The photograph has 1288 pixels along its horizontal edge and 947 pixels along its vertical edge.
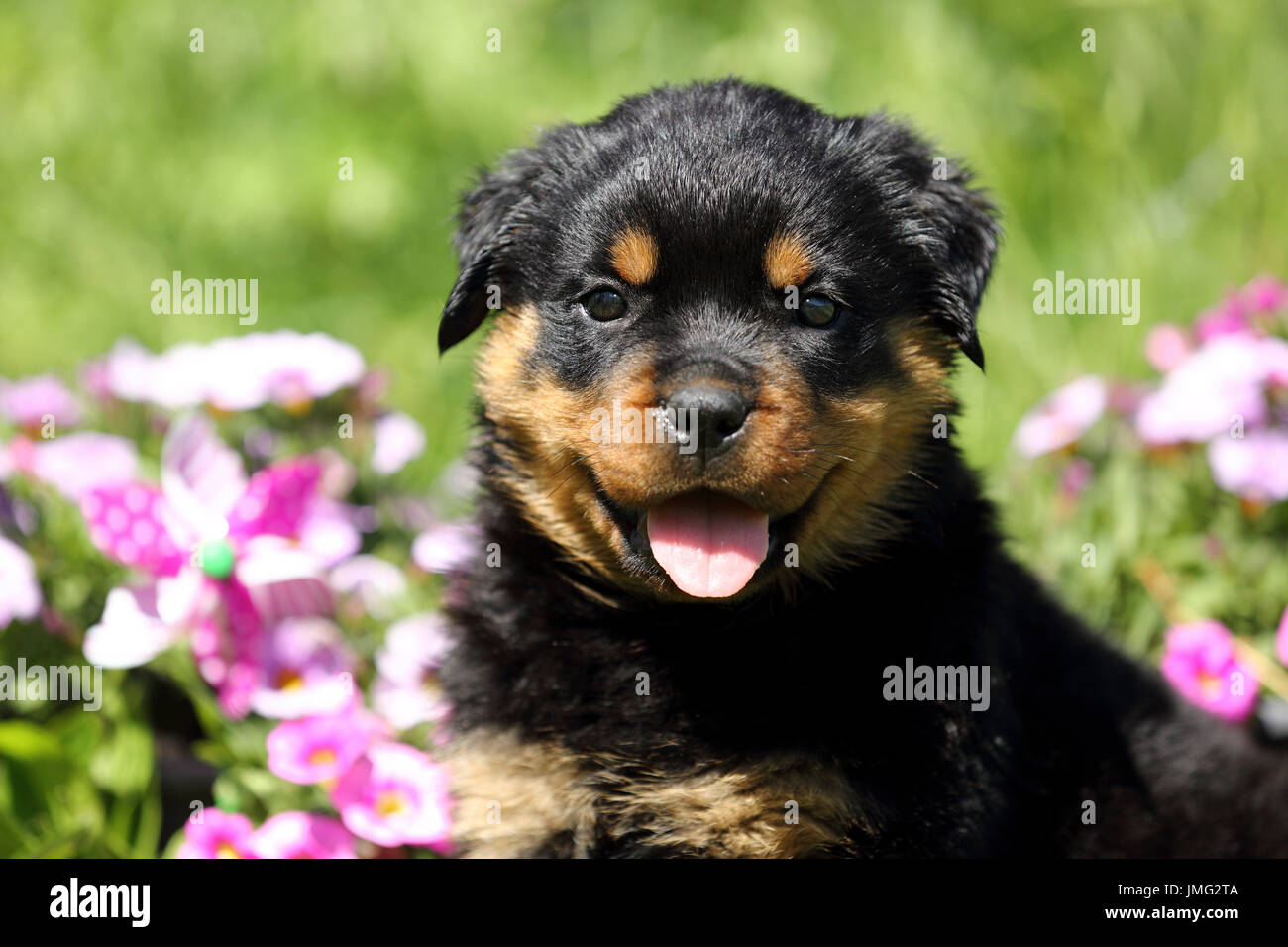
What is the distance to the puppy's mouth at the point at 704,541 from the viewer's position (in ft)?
8.59

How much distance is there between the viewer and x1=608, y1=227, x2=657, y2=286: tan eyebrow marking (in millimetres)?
2709

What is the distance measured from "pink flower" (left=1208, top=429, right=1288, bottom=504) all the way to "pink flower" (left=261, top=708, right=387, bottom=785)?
2.55 metres

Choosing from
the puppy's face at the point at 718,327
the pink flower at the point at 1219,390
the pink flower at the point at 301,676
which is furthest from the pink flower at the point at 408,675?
the pink flower at the point at 1219,390

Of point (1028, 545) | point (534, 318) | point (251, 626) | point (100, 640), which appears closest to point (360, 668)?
point (251, 626)

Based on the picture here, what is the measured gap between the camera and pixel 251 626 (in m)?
3.46

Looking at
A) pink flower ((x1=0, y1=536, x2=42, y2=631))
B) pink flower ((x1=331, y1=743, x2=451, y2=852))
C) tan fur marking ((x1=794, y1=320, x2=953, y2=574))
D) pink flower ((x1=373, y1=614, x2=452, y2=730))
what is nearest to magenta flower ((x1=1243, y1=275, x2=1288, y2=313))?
tan fur marking ((x1=794, y1=320, x2=953, y2=574))

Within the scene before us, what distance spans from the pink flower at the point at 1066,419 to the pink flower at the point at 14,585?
308 cm

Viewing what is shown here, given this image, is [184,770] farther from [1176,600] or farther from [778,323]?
[1176,600]

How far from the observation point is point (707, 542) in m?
2.67

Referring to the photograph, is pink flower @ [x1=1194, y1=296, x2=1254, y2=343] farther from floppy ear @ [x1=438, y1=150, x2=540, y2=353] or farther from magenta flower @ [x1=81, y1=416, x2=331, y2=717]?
magenta flower @ [x1=81, y1=416, x2=331, y2=717]

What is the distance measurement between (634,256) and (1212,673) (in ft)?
7.31

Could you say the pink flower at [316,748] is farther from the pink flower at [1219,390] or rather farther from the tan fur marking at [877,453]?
the pink flower at [1219,390]

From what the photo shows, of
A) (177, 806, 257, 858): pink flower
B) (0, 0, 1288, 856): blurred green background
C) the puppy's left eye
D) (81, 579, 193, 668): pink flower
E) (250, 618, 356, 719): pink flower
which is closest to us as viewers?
the puppy's left eye

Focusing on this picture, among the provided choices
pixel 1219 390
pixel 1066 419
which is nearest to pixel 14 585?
pixel 1066 419
